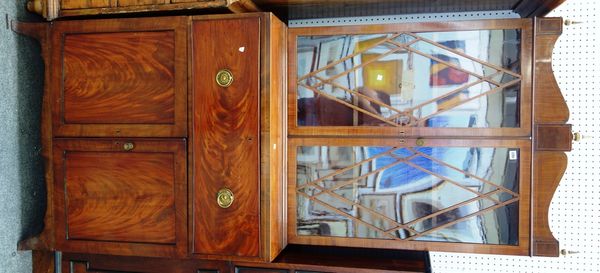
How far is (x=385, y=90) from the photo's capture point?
1392mm

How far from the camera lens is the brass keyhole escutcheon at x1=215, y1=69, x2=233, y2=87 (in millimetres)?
1318

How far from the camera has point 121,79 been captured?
1400 millimetres

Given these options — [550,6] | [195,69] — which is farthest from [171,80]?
[550,6]

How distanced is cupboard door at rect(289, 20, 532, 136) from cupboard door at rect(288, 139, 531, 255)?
6 cm

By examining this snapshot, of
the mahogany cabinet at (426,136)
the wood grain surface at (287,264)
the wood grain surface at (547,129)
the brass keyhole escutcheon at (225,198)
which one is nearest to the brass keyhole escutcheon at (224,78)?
the mahogany cabinet at (426,136)

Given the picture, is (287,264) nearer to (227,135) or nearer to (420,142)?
(227,135)

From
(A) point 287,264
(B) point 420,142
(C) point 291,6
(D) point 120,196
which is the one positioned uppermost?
(C) point 291,6

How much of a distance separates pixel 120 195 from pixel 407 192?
2.98ft

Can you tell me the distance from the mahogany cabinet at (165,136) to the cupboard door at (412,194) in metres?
0.11

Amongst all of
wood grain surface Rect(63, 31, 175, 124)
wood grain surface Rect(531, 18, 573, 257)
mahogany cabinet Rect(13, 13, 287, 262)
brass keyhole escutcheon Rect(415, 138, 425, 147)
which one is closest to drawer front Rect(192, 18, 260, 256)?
mahogany cabinet Rect(13, 13, 287, 262)

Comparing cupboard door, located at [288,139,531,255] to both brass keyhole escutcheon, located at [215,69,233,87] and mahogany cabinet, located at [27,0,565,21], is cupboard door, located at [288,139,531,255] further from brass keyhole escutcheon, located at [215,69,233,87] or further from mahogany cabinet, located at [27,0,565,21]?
mahogany cabinet, located at [27,0,565,21]

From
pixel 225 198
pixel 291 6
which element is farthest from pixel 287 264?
pixel 291 6

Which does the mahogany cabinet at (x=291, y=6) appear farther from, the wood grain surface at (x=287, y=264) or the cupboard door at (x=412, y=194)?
the wood grain surface at (x=287, y=264)

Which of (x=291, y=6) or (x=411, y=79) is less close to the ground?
(x=291, y=6)
